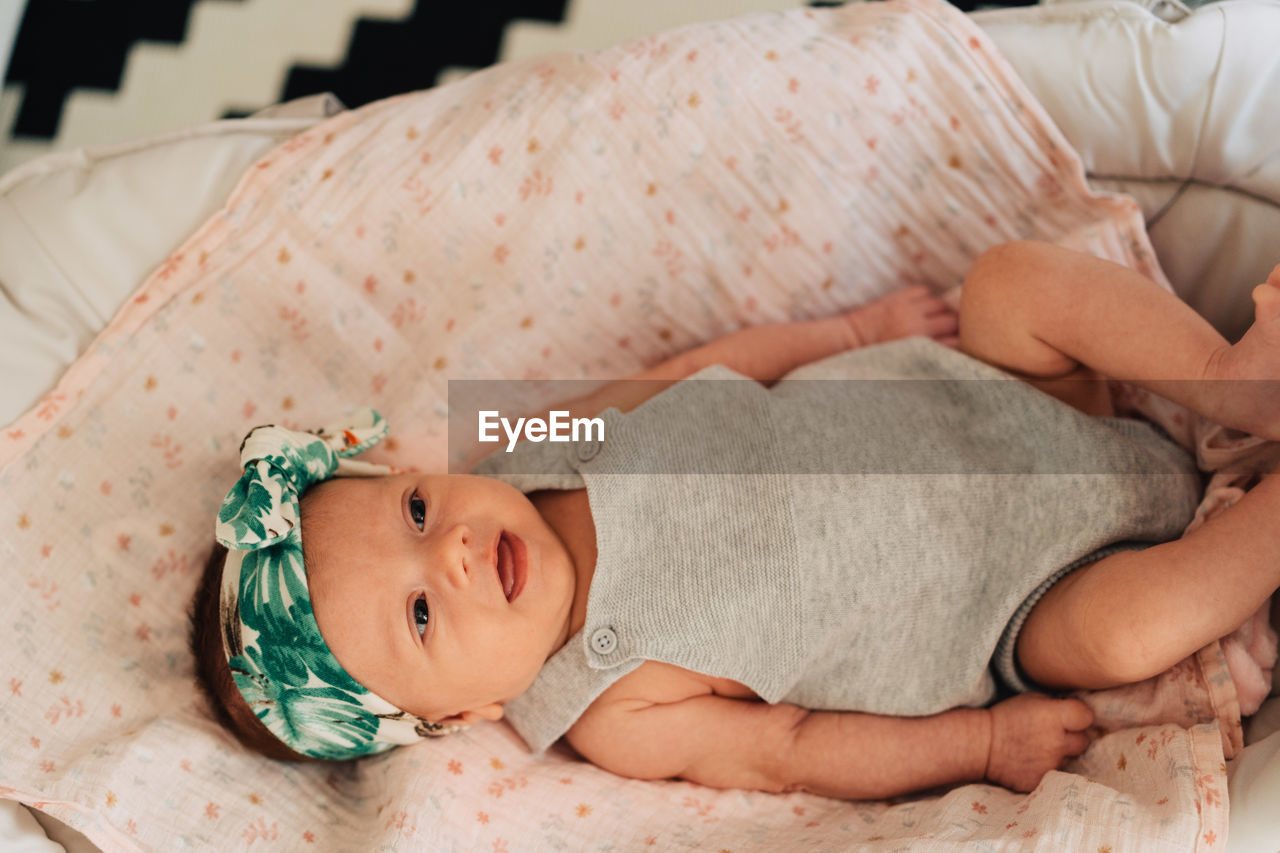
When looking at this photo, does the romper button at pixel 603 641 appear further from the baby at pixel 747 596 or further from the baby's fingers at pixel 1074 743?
the baby's fingers at pixel 1074 743

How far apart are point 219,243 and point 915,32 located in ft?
3.04

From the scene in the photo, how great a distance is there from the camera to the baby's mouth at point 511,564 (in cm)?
101

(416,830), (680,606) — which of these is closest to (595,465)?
(680,606)

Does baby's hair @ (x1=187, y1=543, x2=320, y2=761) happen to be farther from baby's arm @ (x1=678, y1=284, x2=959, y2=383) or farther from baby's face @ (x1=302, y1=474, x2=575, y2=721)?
baby's arm @ (x1=678, y1=284, x2=959, y2=383)

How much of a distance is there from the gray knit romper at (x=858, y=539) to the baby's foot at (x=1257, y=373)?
12 cm

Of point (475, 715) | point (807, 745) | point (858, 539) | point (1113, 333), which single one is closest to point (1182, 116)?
point (1113, 333)

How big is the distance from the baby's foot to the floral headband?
909 millimetres

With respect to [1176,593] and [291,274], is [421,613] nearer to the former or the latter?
[291,274]

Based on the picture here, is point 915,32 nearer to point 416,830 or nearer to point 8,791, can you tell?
point 416,830

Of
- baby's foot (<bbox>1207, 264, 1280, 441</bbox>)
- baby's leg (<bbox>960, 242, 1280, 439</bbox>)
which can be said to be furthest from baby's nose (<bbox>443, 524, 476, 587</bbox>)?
baby's foot (<bbox>1207, 264, 1280, 441</bbox>)

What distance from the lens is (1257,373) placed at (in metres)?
0.90

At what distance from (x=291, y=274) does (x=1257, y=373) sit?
3.63 ft

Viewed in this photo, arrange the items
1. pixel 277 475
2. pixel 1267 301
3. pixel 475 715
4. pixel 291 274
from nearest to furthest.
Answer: pixel 1267 301 → pixel 277 475 → pixel 475 715 → pixel 291 274

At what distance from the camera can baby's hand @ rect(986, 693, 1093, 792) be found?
1.02 metres
